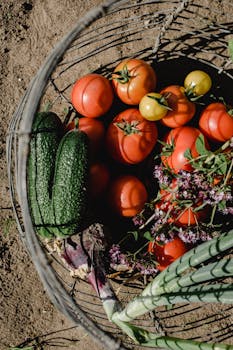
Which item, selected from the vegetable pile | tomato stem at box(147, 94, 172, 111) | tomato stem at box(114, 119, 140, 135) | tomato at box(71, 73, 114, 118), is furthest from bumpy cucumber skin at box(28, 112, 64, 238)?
tomato stem at box(147, 94, 172, 111)

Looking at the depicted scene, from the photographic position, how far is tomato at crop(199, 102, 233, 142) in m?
1.54

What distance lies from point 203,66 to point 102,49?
1.27ft

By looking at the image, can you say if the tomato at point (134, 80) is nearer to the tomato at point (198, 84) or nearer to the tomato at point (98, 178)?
the tomato at point (198, 84)

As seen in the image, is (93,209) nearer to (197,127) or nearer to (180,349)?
(197,127)

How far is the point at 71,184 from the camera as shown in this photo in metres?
1.49

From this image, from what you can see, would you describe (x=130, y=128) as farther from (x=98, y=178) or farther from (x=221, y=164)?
(x=221, y=164)

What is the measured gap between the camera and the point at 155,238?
1.54 m

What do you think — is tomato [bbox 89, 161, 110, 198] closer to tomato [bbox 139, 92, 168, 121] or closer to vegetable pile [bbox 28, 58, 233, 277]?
vegetable pile [bbox 28, 58, 233, 277]

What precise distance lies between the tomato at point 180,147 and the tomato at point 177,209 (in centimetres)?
6

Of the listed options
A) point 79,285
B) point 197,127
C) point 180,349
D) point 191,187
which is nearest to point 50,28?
point 197,127

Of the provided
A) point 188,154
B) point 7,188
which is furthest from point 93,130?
point 7,188

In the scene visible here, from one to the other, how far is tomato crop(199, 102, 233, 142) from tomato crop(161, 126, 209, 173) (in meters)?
0.05

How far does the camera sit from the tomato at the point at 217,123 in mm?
1538

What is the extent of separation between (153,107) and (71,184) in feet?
1.16
